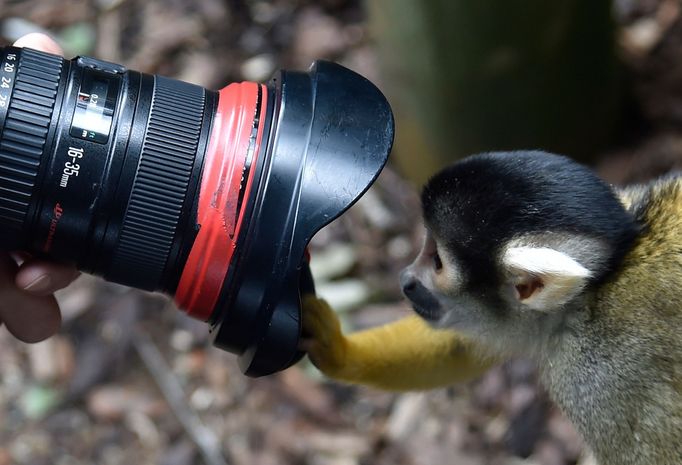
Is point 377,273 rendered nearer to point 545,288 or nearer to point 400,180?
point 400,180

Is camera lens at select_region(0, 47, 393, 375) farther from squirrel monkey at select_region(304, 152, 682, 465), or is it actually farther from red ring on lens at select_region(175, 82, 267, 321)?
squirrel monkey at select_region(304, 152, 682, 465)

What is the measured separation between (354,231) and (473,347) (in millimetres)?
1354

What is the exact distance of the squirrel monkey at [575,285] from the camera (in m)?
1.76

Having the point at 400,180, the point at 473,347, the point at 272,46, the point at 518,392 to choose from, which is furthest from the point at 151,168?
the point at 272,46

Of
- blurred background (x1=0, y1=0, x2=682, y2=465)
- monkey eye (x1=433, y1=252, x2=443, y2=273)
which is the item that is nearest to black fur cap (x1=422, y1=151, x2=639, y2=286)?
monkey eye (x1=433, y1=252, x2=443, y2=273)

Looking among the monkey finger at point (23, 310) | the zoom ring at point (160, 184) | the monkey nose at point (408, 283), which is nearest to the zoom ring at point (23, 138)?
the zoom ring at point (160, 184)

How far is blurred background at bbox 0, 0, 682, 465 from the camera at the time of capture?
9.57 ft

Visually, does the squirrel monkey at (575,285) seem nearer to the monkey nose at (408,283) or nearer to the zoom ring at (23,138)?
the monkey nose at (408,283)

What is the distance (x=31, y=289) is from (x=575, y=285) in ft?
3.29

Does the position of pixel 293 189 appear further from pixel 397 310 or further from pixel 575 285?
pixel 397 310

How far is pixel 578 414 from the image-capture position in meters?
1.85

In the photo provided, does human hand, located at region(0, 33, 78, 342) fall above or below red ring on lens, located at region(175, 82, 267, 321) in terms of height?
below

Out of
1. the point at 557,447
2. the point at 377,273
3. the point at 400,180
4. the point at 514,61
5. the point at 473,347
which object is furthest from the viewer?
the point at 400,180

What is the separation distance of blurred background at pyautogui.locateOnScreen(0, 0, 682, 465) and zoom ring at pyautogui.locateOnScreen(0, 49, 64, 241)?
1.54 metres
